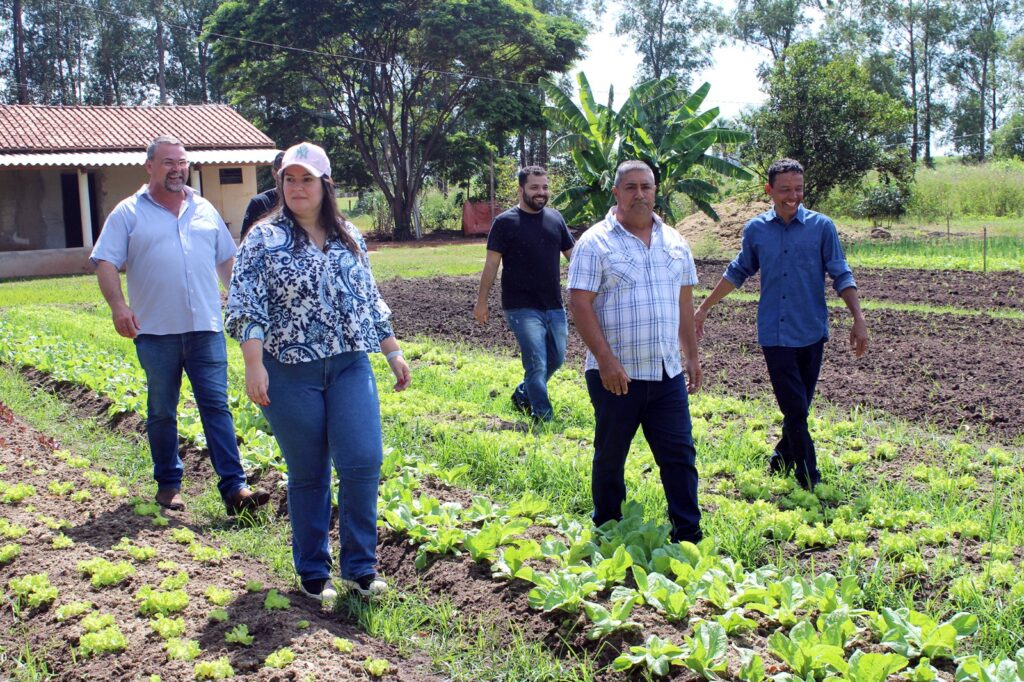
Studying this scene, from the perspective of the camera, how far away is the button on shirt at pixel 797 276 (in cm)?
579

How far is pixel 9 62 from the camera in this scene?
55.6 m

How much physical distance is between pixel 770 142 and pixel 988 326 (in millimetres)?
17144

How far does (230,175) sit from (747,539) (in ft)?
93.5

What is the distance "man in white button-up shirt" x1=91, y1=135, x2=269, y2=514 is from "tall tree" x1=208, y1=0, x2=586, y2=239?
3090cm

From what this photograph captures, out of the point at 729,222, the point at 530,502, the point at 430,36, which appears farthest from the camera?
the point at 430,36

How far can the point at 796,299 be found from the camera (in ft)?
19.0

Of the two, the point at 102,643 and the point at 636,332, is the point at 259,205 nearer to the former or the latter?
the point at 636,332

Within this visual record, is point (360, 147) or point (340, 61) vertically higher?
point (340, 61)

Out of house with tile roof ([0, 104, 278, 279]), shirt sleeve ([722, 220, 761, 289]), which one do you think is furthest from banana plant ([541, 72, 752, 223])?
shirt sleeve ([722, 220, 761, 289])

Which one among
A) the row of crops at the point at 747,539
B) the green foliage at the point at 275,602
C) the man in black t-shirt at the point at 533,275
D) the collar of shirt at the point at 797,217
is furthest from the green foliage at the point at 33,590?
the collar of shirt at the point at 797,217

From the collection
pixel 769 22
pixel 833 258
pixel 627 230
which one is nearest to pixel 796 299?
pixel 833 258

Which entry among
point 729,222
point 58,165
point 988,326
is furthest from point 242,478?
point 729,222

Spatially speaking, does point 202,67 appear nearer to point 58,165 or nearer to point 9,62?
point 9,62

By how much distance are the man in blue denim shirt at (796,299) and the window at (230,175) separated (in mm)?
27164
